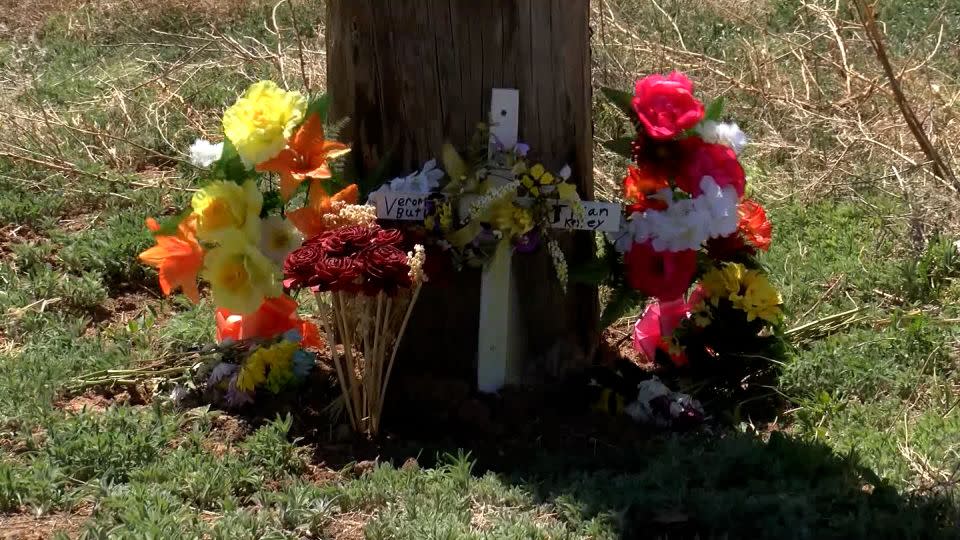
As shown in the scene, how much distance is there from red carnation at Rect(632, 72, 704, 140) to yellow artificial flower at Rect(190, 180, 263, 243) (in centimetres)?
124

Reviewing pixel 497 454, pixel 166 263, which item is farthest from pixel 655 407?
Answer: pixel 166 263

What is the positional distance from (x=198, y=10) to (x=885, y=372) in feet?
19.4

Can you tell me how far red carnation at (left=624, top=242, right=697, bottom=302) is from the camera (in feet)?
12.3

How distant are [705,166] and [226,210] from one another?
1.53 m

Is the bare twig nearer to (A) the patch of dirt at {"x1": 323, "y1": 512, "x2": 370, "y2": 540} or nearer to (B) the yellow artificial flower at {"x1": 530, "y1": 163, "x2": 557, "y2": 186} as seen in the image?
(B) the yellow artificial flower at {"x1": 530, "y1": 163, "x2": 557, "y2": 186}

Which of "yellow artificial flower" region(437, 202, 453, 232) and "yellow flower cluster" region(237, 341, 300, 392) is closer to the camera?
"yellow artificial flower" region(437, 202, 453, 232)

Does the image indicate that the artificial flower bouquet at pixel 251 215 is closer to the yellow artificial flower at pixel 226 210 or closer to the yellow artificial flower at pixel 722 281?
the yellow artificial flower at pixel 226 210

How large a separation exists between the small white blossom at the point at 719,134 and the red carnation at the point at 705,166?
0.09 feet

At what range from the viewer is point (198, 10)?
8.27 meters

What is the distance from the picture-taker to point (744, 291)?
391 centimetres

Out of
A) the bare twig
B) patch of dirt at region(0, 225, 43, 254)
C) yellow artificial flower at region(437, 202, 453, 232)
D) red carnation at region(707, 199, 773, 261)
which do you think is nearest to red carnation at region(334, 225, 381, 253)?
yellow artificial flower at region(437, 202, 453, 232)

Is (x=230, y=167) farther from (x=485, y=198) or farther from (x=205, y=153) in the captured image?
(x=485, y=198)

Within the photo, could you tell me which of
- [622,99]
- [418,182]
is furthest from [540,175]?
[622,99]

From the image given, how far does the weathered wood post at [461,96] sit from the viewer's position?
346 cm
